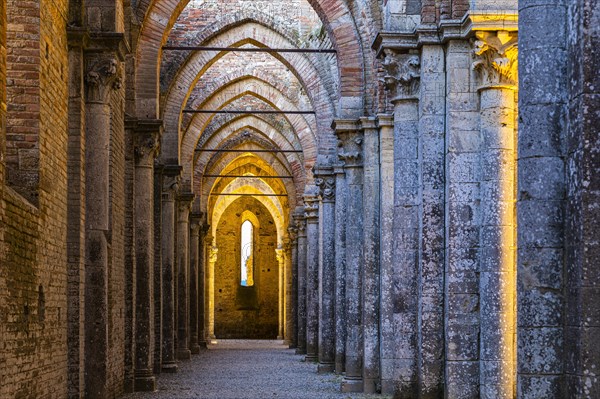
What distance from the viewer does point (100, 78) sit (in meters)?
15.6

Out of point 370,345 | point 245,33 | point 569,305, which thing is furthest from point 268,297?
point 569,305

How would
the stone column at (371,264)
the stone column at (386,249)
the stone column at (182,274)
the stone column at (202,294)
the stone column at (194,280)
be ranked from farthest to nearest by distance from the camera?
the stone column at (202,294) → the stone column at (194,280) → the stone column at (182,274) → the stone column at (371,264) → the stone column at (386,249)

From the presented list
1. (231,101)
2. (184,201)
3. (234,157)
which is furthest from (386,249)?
(234,157)

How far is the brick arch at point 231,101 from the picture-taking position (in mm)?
33562

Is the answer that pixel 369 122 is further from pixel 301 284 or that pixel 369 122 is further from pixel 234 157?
pixel 234 157

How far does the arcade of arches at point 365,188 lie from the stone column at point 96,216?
1.2 inches

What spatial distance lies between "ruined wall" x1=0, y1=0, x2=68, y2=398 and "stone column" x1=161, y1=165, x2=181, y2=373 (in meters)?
13.2

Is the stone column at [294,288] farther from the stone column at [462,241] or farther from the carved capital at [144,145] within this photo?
the stone column at [462,241]

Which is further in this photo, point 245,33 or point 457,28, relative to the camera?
point 245,33

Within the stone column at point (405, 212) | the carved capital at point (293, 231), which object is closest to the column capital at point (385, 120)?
the stone column at point (405, 212)

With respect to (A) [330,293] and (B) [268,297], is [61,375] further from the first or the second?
(B) [268,297]

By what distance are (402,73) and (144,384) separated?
905cm

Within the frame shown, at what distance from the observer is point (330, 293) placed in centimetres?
2781

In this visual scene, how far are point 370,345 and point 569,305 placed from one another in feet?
44.9
